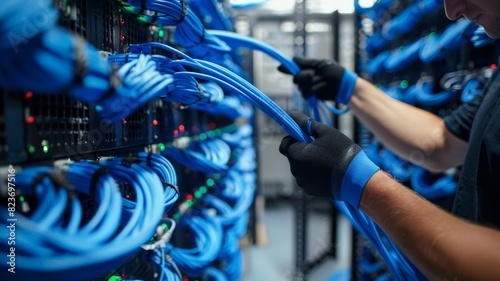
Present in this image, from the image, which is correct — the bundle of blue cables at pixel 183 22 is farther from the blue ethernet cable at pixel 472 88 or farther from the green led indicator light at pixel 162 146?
the blue ethernet cable at pixel 472 88

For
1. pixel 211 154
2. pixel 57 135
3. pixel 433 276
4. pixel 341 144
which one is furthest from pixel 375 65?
pixel 57 135

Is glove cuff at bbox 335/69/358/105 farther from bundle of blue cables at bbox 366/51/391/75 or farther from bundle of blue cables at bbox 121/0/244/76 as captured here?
bundle of blue cables at bbox 366/51/391/75

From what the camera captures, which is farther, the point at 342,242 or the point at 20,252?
the point at 342,242

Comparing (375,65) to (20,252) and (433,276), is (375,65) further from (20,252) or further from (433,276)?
(20,252)

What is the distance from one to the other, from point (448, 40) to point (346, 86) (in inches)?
15.8

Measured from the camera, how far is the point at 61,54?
0.30 metres

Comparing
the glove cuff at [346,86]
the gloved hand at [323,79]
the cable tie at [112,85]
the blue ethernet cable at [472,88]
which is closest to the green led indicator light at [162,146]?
the cable tie at [112,85]

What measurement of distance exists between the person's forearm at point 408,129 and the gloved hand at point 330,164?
557 millimetres

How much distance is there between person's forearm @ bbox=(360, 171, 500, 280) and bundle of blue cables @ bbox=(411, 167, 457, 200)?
0.85 metres

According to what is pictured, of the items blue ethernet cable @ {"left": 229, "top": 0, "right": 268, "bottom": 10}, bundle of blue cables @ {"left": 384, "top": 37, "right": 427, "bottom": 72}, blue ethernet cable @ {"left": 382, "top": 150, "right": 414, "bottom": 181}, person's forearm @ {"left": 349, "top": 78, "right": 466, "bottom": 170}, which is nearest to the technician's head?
person's forearm @ {"left": 349, "top": 78, "right": 466, "bottom": 170}

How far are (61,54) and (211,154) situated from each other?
77 cm

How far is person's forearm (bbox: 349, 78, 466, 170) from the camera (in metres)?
1.03

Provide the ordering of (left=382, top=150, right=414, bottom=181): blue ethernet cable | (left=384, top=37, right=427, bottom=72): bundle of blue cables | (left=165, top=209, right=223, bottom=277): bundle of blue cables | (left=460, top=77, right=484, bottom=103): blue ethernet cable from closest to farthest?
(left=165, top=209, right=223, bottom=277): bundle of blue cables < (left=460, top=77, right=484, bottom=103): blue ethernet cable < (left=384, top=37, right=427, bottom=72): bundle of blue cables < (left=382, top=150, right=414, bottom=181): blue ethernet cable

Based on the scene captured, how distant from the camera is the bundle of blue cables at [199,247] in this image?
2.50 ft
